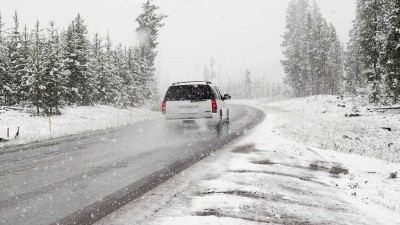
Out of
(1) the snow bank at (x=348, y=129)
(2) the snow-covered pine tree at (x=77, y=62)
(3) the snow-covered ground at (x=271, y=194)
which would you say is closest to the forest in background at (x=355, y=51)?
(1) the snow bank at (x=348, y=129)

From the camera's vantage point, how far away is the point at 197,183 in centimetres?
599

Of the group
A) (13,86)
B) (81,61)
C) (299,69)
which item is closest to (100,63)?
(81,61)

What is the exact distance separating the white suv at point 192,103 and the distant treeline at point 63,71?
1378 centimetres

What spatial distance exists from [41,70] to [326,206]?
23.4m

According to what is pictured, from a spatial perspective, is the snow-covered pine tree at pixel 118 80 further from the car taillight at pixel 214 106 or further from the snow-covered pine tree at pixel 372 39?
the snow-covered pine tree at pixel 372 39

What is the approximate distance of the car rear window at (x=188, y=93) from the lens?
13977 millimetres

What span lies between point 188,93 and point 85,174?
25.4ft

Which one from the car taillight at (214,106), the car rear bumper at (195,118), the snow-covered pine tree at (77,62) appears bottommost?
the car rear bumper at (195,118)

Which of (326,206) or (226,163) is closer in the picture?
(326,206)

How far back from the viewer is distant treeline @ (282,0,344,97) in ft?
191

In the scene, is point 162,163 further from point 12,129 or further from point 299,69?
point 299,69

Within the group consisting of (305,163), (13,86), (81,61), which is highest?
(81,61)

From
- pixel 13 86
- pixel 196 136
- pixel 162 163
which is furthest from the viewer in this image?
pixel 13 86

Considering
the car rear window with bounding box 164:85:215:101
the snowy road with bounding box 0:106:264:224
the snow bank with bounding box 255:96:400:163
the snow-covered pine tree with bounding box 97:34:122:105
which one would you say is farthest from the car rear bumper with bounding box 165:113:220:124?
the snow-covered pine tree with bounding box 97:34:122:105
